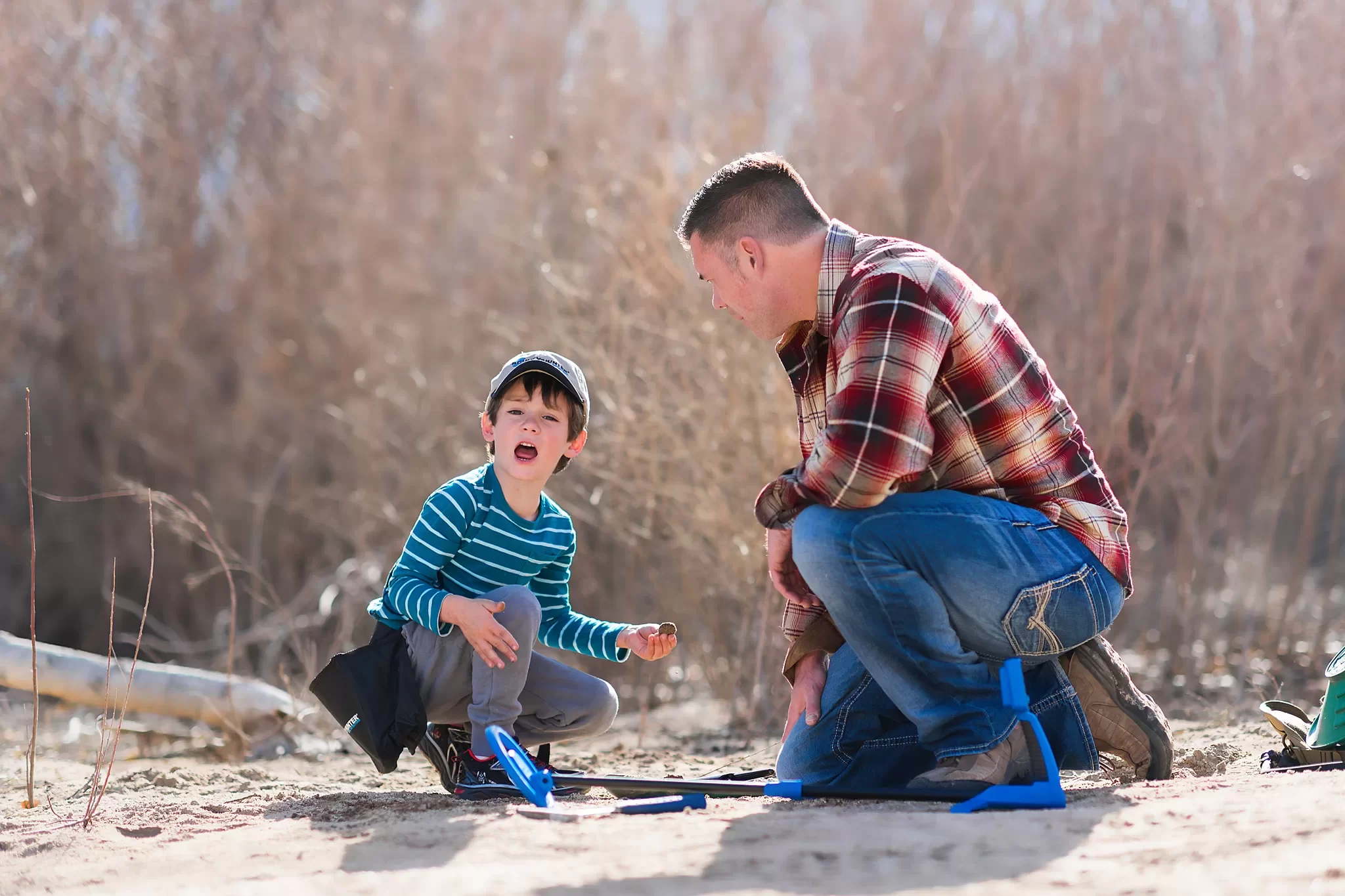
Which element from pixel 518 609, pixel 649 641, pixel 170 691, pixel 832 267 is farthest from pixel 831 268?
pixel 170 691

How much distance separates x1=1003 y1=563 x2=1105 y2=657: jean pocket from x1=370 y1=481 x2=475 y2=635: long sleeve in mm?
1294

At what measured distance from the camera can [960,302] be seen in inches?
115

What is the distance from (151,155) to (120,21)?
2.75 feet

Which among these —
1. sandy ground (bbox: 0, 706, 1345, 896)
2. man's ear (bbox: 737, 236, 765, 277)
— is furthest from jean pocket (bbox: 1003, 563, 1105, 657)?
man's ear (bbox: 737, 236, 765, 277)

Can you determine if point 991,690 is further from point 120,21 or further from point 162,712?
point 120,21

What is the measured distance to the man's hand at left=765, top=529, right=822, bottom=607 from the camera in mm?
3178

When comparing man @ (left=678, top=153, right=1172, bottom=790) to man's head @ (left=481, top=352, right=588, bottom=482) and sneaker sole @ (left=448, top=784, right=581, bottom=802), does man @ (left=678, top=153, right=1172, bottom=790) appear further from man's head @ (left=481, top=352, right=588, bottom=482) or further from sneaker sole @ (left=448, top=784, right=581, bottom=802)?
sneaker sole @ (left=448, top=784, right=581, bottom=802)

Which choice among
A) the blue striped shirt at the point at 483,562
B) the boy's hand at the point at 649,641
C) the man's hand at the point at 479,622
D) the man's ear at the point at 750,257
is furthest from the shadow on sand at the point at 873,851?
the man's ear at the point at 750,257

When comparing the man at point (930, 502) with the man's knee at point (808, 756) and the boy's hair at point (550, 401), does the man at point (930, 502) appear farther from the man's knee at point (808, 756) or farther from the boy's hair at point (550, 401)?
the boy's hair at point (550, 401)

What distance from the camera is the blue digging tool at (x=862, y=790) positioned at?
271cm

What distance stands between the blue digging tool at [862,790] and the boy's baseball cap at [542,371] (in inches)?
33.6

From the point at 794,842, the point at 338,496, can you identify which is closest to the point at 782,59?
the point at 338,496

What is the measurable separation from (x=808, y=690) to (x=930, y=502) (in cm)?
63

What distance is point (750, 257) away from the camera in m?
3.15
